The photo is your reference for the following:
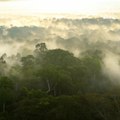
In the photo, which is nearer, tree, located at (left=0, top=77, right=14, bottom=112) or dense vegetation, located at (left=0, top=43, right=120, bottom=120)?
dense vegetation, located at (left=0, top=43, right=120, bottom=120)

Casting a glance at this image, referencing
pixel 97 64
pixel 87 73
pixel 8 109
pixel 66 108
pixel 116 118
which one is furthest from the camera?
pixel 97 64

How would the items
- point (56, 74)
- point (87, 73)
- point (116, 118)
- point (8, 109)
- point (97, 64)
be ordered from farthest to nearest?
point (97, 64) → point (87, 73) → point (56, 74) → point (8, 109) → point (116, 118)

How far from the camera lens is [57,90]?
189 ft

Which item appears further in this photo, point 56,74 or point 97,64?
point 97,64

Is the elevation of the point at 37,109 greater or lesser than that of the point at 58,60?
lesser

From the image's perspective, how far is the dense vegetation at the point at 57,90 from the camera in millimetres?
38062

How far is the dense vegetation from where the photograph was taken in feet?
125

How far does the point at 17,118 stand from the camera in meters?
40.0

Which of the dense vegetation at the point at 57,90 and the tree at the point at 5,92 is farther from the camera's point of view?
the tree at the point at 5,92

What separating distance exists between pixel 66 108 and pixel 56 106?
6.64 feet

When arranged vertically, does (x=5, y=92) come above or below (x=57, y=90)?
above

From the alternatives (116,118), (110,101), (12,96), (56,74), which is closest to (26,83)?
(56,74)

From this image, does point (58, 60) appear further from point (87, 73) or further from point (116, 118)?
point (116, 118)

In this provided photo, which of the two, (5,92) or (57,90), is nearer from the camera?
(5,92)
